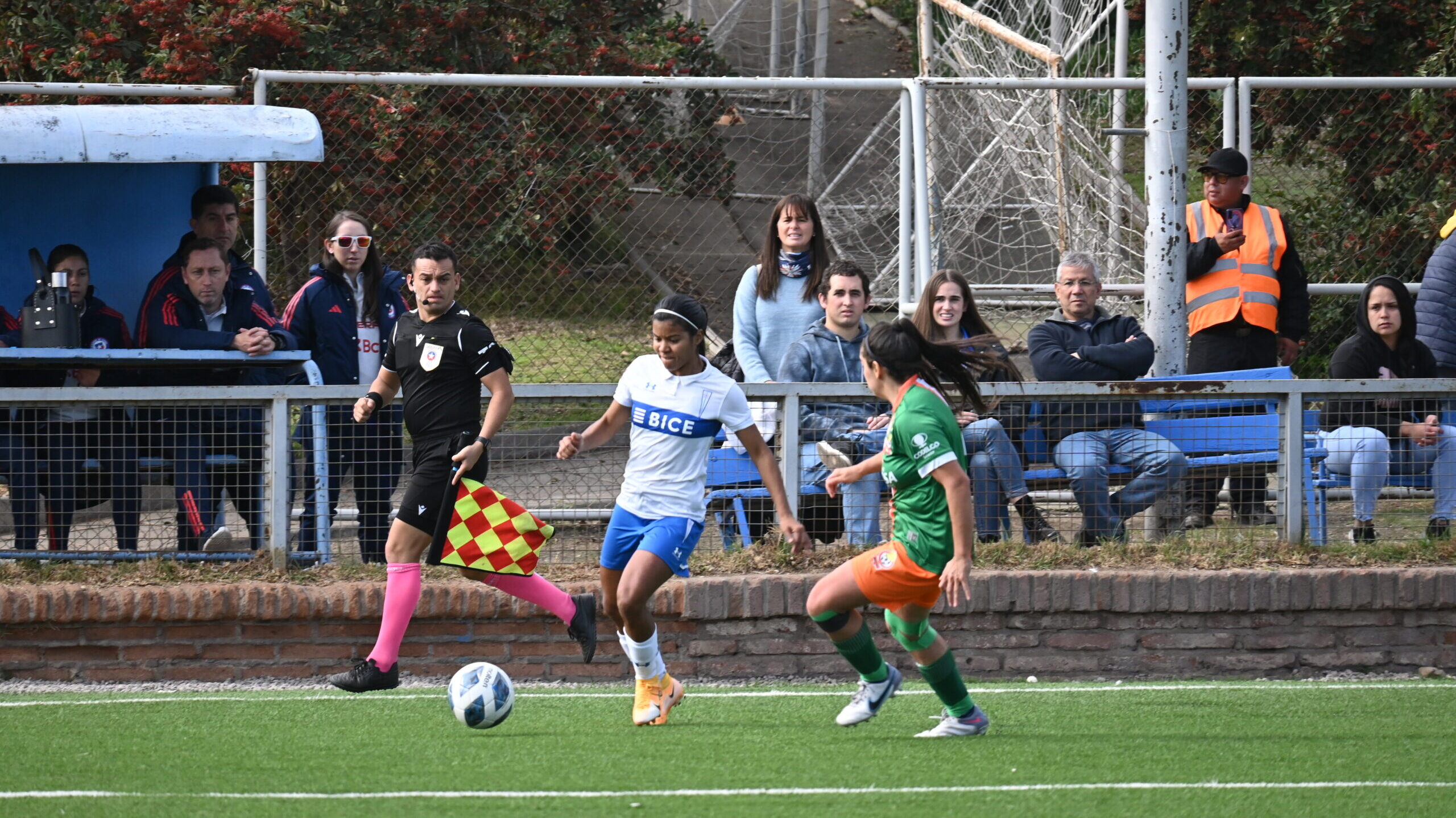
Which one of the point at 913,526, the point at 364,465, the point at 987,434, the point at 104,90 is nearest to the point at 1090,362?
the point at 987,434

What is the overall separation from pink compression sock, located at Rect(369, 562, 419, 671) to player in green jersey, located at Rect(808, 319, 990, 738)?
1810 millimetres

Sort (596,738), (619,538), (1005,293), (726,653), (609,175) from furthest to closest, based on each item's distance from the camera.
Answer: (1005,293) → (609,175) → (726,653) → (619,538) → (596,738)

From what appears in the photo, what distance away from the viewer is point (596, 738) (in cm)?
578

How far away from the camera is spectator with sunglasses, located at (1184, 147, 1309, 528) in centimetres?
851

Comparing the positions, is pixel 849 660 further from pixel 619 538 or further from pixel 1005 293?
pixel 1005 293

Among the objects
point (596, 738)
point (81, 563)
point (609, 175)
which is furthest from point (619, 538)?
point (609, 175)

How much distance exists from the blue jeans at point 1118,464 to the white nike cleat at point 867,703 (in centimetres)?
194

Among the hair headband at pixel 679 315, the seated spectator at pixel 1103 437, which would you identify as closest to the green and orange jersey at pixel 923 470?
the hair headband at pixel 679 315

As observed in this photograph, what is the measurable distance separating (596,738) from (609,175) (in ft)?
15.1

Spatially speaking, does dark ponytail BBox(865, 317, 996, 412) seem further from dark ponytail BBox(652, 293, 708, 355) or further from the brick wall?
the brick wall

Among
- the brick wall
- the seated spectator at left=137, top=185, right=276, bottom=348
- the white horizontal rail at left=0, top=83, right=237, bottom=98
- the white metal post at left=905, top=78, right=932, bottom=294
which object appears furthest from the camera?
the white metal post at left=905, top=78, right=932, bottom=294

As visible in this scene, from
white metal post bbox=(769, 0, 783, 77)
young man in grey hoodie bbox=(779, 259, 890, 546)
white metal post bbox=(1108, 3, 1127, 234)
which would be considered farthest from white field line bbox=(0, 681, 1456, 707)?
white metal post bbox=(769, 0, 783, 77)

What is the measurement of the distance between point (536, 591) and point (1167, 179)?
152 inches

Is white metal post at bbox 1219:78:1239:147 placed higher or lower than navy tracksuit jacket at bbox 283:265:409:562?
higher
